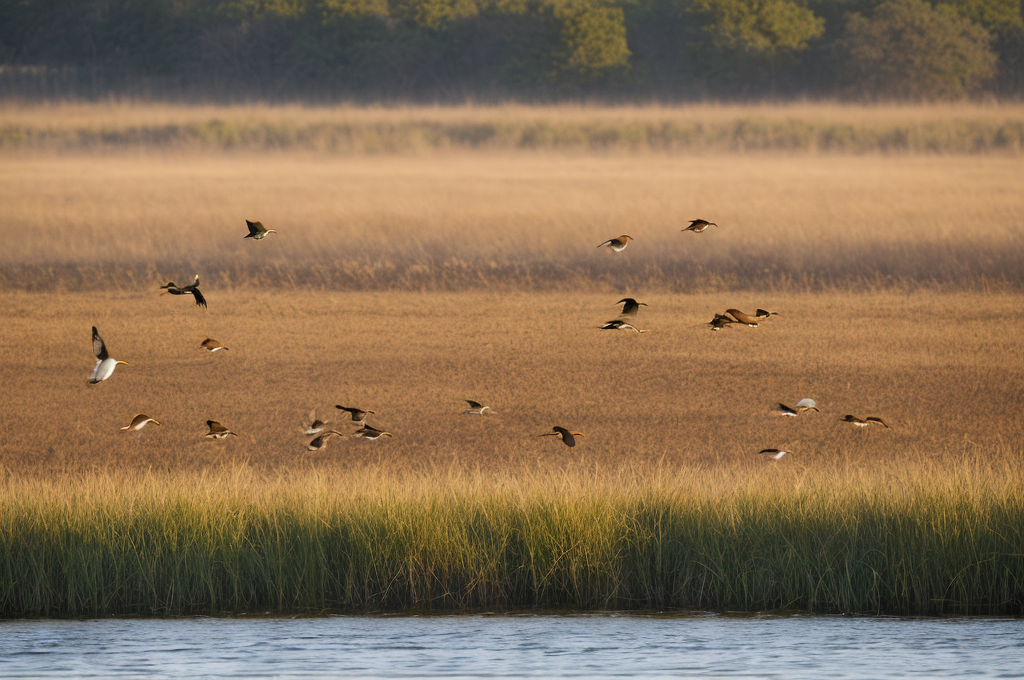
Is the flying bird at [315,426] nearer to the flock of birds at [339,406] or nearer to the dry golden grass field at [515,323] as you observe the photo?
the flock of birds at [339,406]

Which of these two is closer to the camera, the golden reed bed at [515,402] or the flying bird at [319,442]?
the golden reed bed at [515,402]

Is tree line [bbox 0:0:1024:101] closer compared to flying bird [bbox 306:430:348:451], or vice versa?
flying bird [bbox 306:430:348:451]

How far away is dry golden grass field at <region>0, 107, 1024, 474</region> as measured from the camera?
497 inches

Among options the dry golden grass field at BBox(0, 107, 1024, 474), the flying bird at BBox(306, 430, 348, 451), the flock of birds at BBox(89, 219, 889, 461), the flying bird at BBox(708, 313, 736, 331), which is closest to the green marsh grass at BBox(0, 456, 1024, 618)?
the flock of birds at BBox(89, 219, 889, 461)

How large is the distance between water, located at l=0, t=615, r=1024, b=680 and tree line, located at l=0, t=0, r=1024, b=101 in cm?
5149

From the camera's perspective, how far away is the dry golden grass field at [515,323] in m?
12.6

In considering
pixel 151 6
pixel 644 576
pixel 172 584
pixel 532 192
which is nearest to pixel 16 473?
pixel 172 584

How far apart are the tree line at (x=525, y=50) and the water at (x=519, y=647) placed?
169ft

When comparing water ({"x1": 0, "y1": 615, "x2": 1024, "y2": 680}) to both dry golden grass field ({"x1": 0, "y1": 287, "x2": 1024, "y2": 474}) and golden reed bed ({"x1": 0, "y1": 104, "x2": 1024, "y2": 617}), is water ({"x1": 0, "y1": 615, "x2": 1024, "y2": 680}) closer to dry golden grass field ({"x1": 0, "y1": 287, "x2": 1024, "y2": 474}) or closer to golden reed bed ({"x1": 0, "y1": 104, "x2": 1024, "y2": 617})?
golden reed bed ({"x1": 0, "y1": 104, "x2": 1024, "y2": 617})

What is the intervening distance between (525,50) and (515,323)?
44905 millimetres

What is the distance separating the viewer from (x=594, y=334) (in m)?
16.8

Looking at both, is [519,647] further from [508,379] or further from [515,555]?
[508,379]

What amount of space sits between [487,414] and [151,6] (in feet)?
189

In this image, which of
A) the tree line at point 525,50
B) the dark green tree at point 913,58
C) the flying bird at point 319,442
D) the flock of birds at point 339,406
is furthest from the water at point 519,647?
the tree line at point 525,50
